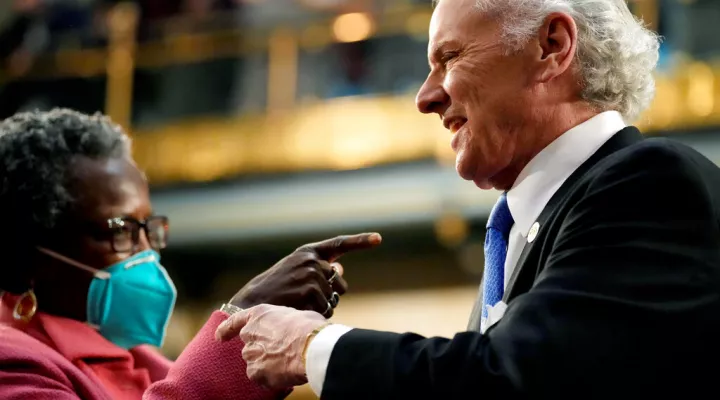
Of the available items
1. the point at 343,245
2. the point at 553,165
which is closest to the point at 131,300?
the point at 343,245

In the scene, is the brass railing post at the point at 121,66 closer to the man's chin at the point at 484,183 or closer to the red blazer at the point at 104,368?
the red blazer at the point at 104,368

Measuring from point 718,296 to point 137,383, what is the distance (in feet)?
5.10

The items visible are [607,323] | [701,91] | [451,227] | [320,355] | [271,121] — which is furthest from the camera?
[271,121]

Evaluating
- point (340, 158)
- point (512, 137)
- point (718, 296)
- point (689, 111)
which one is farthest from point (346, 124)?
point (718, 296)

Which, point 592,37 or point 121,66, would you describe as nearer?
point 592,37

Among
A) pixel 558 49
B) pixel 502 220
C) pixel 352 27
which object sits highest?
pixel 352 27

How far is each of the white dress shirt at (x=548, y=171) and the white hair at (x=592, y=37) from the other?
7 cm

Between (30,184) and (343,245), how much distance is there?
1.07 metres

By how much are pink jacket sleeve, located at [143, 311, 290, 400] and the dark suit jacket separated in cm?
50

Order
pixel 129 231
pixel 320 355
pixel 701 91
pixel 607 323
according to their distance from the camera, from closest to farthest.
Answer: pixel 607 323 → pixel 320 355 → pixel 129 231 → pixel 701 91

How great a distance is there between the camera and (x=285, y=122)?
7.94m

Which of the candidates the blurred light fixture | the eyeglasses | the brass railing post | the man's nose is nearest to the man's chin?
the man's nose

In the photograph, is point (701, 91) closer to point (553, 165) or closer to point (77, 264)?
point (77, 264)

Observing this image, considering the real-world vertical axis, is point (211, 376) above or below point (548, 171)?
below
